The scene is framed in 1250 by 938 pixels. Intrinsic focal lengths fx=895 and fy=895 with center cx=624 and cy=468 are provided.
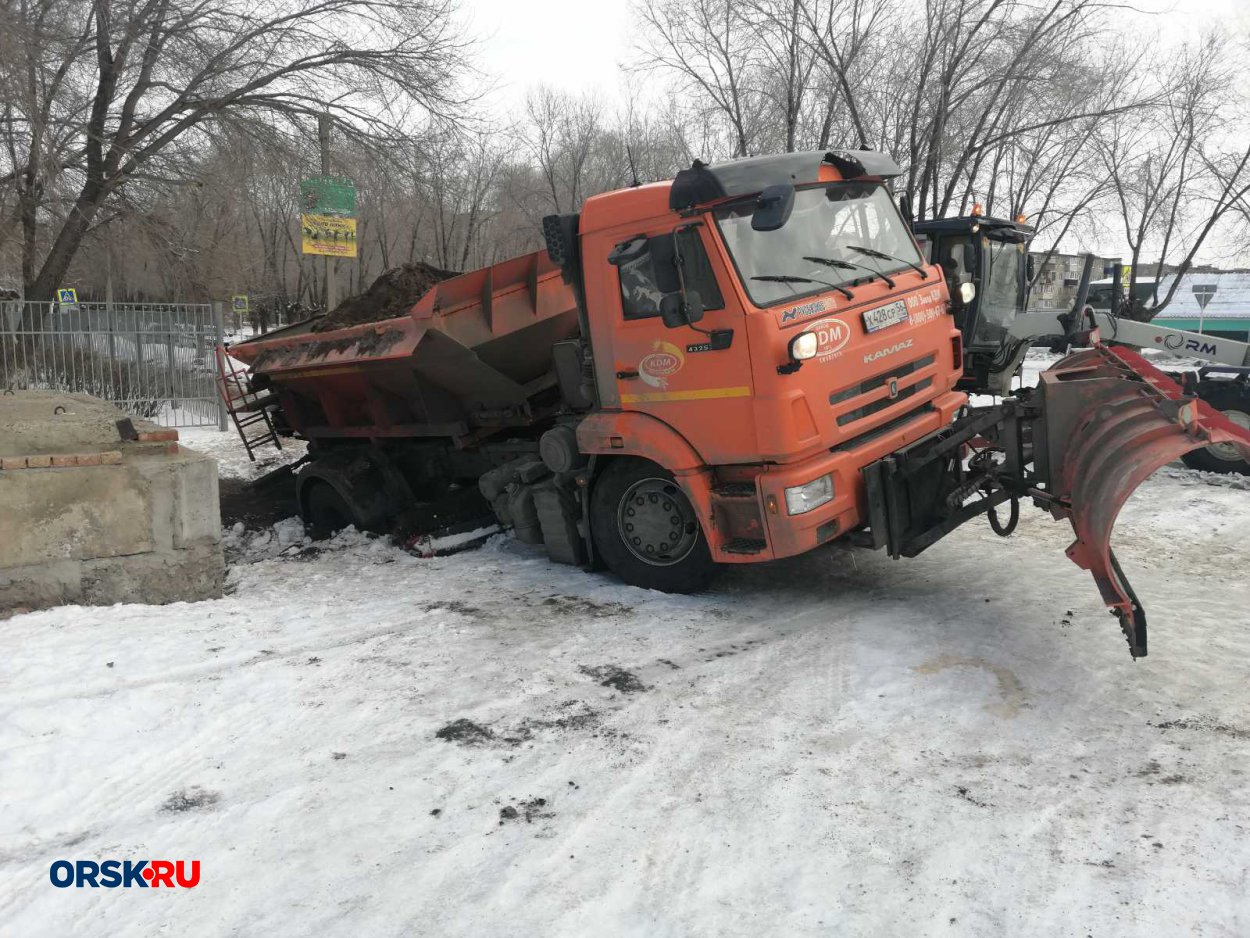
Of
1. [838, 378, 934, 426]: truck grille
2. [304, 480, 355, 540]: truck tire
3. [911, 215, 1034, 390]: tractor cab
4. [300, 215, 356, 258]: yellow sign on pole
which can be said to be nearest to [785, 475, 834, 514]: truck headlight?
[838, 378, 934, 426]: truck grille

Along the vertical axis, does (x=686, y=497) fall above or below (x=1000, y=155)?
below

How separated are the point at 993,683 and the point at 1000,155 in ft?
62.9

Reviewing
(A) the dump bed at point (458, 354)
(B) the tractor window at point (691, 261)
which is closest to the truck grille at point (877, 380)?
(B) the tractor window at point (691, 261)

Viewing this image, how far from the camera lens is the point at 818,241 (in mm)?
5488

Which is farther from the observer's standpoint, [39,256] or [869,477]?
[39,256]

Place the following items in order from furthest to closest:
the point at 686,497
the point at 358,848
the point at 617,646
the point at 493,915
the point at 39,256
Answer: the point at 39,256, the point at 686,497, the point at 617,646, the point at 358,848, the point at 493,915

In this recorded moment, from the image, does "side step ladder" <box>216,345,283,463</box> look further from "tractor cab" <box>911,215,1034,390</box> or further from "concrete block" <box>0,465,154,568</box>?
"tractor cab" <box>911,215,1034,390</box>

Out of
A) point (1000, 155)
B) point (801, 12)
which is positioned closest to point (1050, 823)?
point (801, 12)

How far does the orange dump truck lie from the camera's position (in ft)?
16.5

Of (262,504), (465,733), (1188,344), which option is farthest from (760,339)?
(1188,344)

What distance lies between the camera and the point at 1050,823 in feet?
10.4

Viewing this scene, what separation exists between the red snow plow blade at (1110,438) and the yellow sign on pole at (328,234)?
1367cm

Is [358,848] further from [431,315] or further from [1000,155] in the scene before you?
[1000,155]

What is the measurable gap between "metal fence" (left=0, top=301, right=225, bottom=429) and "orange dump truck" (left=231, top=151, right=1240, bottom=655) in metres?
9.98
